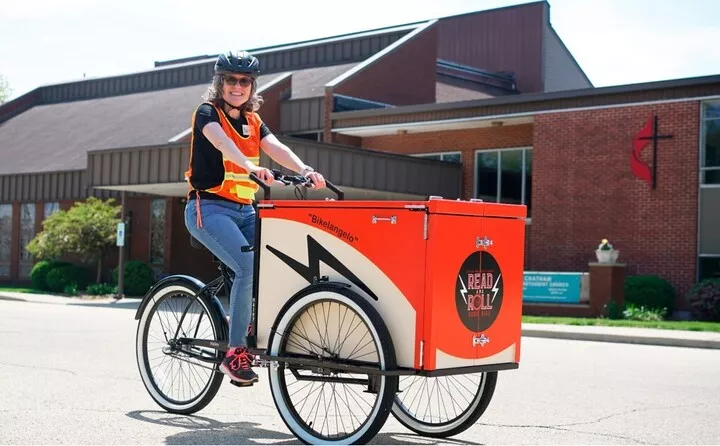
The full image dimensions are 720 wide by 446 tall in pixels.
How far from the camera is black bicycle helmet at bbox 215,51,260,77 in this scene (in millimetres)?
6770

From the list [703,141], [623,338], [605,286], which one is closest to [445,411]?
[623,338]

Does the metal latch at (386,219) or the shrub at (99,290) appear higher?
the metal latch at (386,219)

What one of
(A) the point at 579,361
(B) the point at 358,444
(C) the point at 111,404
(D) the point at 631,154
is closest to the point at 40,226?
(D) the point at 631,154

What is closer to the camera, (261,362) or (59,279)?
(261,362)

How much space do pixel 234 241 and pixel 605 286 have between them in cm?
1885

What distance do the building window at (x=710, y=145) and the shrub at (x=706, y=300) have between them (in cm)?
272

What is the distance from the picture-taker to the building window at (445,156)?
3194cm

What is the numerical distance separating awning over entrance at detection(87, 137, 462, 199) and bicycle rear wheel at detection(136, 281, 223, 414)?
1900cm

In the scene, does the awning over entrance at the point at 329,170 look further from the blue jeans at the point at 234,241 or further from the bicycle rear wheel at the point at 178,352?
the blue jeans at the point at 234,241

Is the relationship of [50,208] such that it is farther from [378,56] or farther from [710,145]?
[710,145]

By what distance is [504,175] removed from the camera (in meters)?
31.1

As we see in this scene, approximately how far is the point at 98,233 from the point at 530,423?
88.3ft

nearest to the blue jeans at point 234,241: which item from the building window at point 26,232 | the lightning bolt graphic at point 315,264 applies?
the lightning bolt graphic at point 315,264

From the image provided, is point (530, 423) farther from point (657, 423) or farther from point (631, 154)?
point (631, 154)
